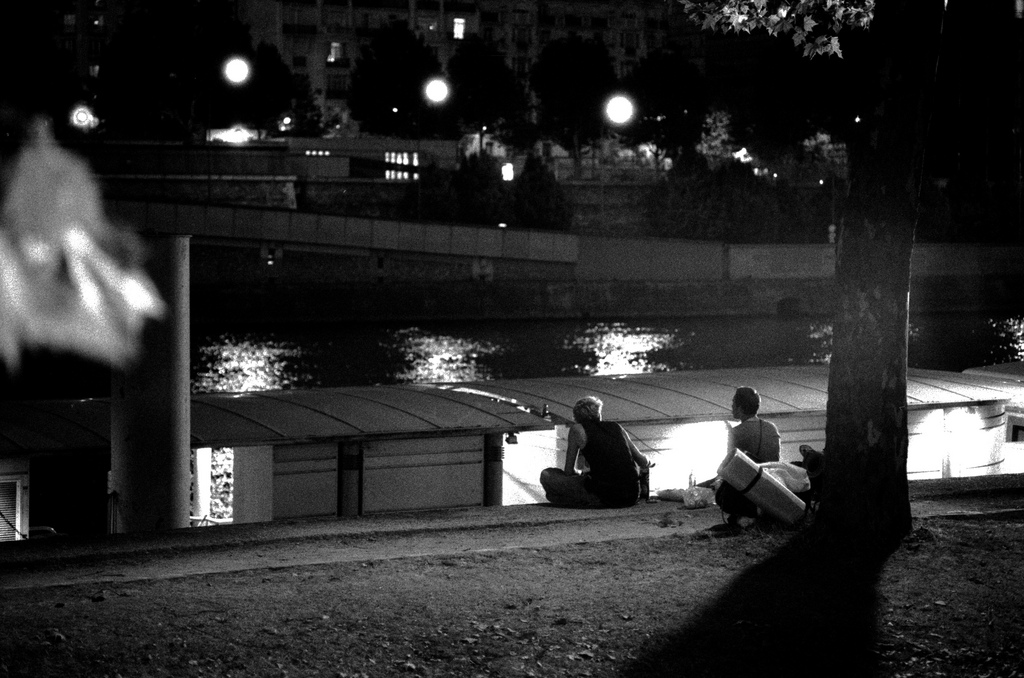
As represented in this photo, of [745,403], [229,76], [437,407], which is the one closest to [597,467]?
[745,403]

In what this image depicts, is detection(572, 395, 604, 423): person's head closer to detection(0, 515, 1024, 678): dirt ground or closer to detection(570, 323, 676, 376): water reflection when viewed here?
detection(0, 515, 1024, 678): dirt ground

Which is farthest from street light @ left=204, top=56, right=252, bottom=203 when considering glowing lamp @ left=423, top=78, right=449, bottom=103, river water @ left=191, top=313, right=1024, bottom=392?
river water @ left=191, top=313, right=1024, bottom=392

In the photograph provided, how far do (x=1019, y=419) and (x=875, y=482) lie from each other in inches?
484

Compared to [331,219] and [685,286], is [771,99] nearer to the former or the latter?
[685,286]

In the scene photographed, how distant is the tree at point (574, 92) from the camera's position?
86.8 meters

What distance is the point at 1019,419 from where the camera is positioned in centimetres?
1983

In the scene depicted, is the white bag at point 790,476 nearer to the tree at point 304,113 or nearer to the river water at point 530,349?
the river water at point 530,349

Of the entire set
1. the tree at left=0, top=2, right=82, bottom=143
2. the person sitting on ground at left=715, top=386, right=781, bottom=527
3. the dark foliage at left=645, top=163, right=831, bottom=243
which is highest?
the tree at left=0, top=2, right=82, bottom=143

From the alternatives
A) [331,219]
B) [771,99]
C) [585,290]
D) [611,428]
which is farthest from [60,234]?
[611,428]

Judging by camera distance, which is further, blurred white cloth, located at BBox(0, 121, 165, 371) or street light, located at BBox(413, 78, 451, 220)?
blurred white cloth, located at BBox(0, 121, 165, 371)

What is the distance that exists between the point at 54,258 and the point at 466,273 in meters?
17.6

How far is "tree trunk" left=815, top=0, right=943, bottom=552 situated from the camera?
8.51m

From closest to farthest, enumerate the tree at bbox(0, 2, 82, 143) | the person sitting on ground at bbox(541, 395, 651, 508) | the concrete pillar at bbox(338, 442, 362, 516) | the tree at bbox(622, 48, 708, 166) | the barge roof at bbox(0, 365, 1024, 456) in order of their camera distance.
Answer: the person sitting on ground at bbox(541, 395, 651, 508) → the barge roof at bbox(0, 365, 1024, 456) → the concrete pillar at bbox(338, 442, 362, 516) → the tree at bbox(0, 2, 82, 143) → the tree at bbox(622, 48, 708, 166)

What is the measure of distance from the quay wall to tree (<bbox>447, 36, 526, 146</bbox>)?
26446 millimetres
